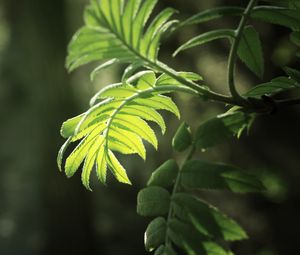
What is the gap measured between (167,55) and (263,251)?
2.55 m

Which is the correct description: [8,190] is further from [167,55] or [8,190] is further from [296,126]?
[296,126]

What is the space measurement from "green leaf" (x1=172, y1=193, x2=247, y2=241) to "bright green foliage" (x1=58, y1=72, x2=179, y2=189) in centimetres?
15

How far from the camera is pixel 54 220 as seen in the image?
Result: 723cm

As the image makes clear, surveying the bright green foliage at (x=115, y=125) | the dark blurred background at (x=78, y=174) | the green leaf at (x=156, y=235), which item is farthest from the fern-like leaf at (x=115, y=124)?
the dark blurred background at (x=78, y=174)

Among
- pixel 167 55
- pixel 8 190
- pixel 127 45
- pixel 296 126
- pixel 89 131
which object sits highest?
pixel 127 45

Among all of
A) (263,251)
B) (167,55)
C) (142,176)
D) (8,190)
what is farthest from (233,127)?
(8,190)

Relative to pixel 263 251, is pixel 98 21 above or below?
above

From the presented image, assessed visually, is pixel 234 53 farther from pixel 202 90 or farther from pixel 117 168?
pixel 117 168

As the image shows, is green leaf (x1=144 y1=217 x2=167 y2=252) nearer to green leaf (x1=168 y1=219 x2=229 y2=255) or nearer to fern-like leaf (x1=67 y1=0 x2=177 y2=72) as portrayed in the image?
green leaf (x1=168 y1=219 x2=229 y2=255)

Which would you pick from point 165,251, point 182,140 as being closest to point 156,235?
point 165,251

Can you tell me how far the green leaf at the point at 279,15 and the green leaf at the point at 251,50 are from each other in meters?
0.05

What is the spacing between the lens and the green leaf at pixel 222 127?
707 millimetres

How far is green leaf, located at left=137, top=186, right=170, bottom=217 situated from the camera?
0.73 meters

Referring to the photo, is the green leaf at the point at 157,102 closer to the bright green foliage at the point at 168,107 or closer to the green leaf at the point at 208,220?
the bright green foliage at the point at 168,107
